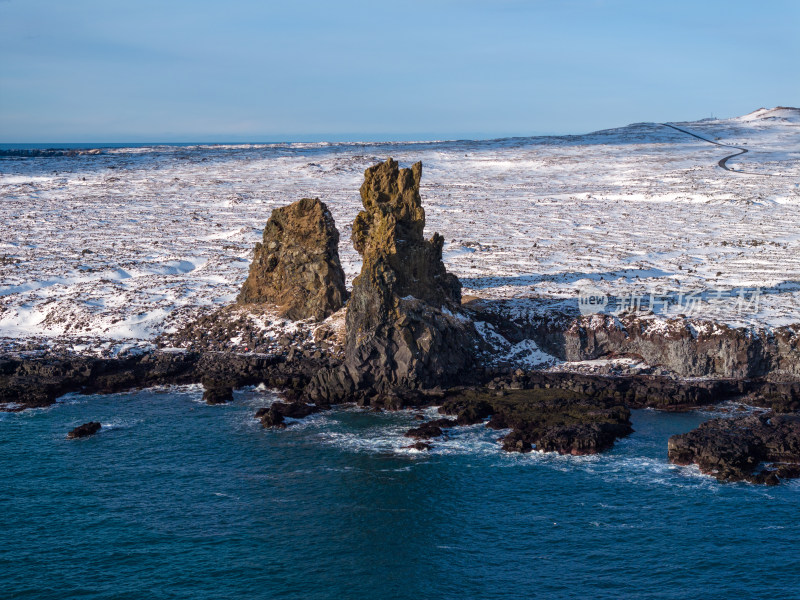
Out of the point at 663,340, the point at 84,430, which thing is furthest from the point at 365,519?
the point at 663,340

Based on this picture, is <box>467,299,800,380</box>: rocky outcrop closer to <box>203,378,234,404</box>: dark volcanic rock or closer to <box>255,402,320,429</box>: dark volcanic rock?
<box>255,402,320,429</box>: dark volcanic rock

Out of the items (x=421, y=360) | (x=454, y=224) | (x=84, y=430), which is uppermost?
(x=454, y=224)

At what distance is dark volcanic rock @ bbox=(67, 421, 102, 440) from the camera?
41000mm

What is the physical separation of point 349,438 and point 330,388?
20.4 ft

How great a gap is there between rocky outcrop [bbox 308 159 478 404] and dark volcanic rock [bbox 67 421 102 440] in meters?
11.6

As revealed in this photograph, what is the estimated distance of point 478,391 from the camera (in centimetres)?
4694

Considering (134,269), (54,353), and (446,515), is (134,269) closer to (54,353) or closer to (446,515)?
(54,353)

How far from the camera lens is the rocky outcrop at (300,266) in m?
56.3

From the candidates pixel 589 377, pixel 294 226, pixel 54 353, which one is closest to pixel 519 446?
pixel 589 377

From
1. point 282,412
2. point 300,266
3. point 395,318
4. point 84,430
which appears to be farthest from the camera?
point 300,266

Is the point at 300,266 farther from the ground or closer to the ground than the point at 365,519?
farther from the ground

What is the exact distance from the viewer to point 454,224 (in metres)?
88.6

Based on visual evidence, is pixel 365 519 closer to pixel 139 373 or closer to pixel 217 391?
pixel 217 391

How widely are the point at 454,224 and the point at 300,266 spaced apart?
34.5 metres
